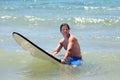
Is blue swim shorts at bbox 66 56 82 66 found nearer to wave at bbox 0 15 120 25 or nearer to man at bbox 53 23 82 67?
man at bbox 53 23 82 67

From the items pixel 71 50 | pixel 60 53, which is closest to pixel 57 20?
pixel 60 53

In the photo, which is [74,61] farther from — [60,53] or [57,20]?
[57,20]

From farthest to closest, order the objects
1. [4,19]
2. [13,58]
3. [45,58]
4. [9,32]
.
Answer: [4,19]
[9,32]
[13,58]
[45,58]

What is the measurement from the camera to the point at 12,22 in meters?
15.4

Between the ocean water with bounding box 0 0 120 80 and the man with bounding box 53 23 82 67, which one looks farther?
the man with bounding box 53 23 82 67

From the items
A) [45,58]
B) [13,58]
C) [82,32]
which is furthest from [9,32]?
[45,58]

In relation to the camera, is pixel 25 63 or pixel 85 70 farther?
pixel 25 63

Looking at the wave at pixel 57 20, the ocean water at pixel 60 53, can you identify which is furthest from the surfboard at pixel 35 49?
the wave at pixel 57 20

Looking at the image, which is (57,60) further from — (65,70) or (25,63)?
(25,63)

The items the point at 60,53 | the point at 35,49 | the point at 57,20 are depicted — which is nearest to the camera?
the point at 35,49

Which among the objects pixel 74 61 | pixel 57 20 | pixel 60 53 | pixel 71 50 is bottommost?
pixel 57 20

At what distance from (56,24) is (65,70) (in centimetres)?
725

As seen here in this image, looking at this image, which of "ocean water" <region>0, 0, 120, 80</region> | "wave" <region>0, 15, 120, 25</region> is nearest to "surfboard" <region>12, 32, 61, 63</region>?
"ocean water" <region>0, 0, 120, 80</region>

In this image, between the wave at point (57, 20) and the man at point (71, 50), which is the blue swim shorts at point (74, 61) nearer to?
the man at point (71, 50)
